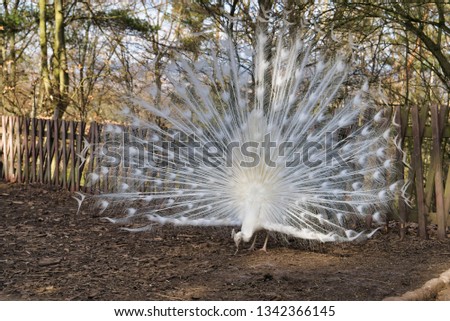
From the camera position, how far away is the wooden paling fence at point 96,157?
6688 mm

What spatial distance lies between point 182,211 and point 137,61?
31.8ft

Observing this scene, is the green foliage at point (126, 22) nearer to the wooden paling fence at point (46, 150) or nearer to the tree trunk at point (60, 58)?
the tree trunk at point (60, 58)

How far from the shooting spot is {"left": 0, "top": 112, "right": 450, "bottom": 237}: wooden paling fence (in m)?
6.69

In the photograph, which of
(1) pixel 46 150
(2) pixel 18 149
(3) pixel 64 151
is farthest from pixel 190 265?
(2) pixel 18 149

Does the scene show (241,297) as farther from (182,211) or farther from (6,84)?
(6,84)

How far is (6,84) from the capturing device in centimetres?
1496

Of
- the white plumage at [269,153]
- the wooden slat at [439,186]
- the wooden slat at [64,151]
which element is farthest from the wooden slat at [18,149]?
the wooden slat at [439,186]

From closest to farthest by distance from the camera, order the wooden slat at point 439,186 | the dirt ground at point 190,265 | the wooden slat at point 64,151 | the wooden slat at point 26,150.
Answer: the dirt ground at point 190,265, the wooden slat at point 439,186, the wooden slat at point 64,151, the wooden slat at point 26,150

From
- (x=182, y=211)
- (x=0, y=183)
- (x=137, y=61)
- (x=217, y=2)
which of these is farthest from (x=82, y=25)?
(x=182, y=211)

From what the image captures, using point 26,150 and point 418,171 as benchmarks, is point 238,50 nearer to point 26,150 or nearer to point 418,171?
point 418,171

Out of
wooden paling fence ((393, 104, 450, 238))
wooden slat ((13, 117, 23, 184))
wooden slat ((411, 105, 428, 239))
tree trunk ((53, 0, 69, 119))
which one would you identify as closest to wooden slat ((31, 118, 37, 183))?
wooden slat ((13, 117, 23, 184))

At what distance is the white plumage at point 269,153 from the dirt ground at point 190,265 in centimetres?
35

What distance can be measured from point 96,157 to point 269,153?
10.6ft

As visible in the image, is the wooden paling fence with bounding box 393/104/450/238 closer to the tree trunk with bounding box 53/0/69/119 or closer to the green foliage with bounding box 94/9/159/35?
the green foliage with bounding box 94/9/159/35
